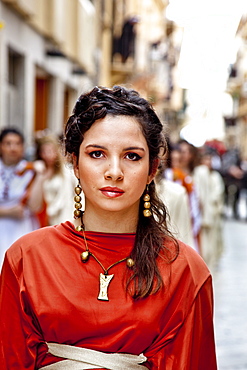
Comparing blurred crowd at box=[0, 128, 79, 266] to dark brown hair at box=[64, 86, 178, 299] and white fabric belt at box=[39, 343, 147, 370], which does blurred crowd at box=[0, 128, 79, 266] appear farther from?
white fabric belt at box=[39, 343, 147, 370]

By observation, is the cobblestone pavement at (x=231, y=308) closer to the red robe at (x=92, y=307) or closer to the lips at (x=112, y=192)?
the red robe at (x=92, y=307)

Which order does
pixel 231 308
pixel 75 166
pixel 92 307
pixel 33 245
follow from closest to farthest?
pixel 92 307
pixel 33 245
pixel 75 166
pixel 231 308

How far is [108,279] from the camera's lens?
9.02 feet

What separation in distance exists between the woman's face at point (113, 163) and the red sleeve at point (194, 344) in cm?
40

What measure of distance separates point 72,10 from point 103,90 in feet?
53.0

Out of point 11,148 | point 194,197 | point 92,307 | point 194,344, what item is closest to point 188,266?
point 194,344

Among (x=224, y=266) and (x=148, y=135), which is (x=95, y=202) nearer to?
(x=148, y=135)

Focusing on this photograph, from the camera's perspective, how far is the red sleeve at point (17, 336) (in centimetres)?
277

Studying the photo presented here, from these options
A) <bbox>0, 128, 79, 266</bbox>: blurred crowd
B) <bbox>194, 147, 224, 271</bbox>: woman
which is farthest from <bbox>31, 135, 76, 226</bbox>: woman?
<bbox>194, 147, 224, 271</bbox>: woman

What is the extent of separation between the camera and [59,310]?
106 inches

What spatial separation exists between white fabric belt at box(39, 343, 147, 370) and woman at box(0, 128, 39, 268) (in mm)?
5187

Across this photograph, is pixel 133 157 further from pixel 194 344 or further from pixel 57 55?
pixel 57 55

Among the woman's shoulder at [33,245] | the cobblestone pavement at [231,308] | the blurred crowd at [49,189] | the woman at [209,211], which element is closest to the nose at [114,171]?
the woman's shoulder at [33,245]

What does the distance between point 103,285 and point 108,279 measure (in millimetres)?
26
